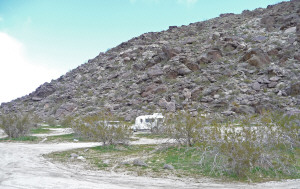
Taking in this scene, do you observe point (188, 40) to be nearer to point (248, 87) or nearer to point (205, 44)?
point (205, 44)

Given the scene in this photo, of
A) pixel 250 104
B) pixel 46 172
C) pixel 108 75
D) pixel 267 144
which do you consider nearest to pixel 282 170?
pixel 267 144

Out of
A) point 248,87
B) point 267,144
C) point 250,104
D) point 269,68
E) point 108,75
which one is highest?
point 108,75

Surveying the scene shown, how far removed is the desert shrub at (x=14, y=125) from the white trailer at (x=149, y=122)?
9267mm

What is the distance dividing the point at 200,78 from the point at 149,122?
13451 mm

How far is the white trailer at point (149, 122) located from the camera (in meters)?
21.2

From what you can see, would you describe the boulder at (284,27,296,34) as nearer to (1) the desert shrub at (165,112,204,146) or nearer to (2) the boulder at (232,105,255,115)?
(2) the boulder at (232,105,255,115)

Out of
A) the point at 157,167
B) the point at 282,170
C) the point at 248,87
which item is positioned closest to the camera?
the point at 282,170

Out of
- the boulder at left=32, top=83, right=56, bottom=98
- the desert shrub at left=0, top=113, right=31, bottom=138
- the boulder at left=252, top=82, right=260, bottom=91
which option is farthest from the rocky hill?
the desert shrub at left=0, top=113, right=31, bottom=138

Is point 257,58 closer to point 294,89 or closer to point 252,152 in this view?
point 294,89

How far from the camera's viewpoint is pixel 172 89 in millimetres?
33094

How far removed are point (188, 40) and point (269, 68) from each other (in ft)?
71.2

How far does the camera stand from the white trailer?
21203 mm

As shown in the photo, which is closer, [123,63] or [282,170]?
[282,170]

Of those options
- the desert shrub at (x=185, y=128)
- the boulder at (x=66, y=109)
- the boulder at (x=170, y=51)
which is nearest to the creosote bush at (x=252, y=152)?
the desert shrub at (x=185, y=128)
